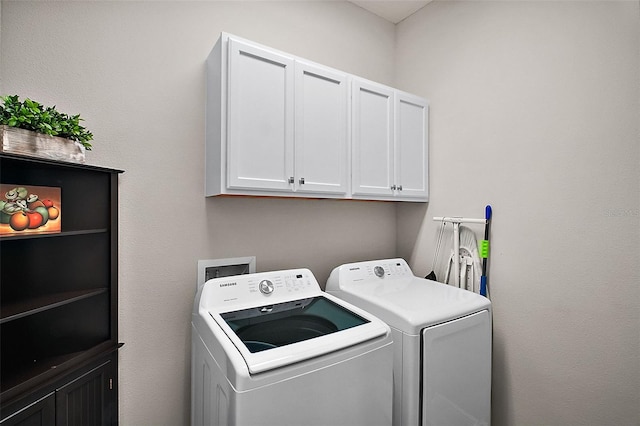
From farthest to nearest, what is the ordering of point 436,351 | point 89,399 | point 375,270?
point 375,270
point 436,351
point 89,399

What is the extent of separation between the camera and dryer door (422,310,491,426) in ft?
4.67

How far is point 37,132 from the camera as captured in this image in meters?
1.11

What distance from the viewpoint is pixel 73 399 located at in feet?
3.97

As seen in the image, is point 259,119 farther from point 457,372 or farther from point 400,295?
point 457,372

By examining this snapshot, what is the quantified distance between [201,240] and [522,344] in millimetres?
1892

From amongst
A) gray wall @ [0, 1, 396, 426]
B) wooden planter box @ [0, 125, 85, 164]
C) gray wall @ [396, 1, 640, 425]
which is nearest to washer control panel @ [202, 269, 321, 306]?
gray wall @ [0, 1, 396, 426]

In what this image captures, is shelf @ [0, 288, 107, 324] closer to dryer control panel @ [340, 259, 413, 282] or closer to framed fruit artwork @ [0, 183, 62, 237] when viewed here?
framed fruit artwork @ [0, 183, 62, 237]

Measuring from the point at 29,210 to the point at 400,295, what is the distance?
1716 millimetres

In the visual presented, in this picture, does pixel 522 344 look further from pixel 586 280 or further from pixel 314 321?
pixel 314 321

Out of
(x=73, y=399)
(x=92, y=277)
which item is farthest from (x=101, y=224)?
(x=73, y=399)

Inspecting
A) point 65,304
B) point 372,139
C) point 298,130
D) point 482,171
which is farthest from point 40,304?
point 482,171

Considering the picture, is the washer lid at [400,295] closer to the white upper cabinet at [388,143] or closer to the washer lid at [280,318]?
the washer lid at [280,318]

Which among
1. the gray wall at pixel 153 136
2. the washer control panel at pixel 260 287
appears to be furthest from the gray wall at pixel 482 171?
the washer control panel at pixel 260 287

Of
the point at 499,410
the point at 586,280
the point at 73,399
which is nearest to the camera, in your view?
the point at 73,399
